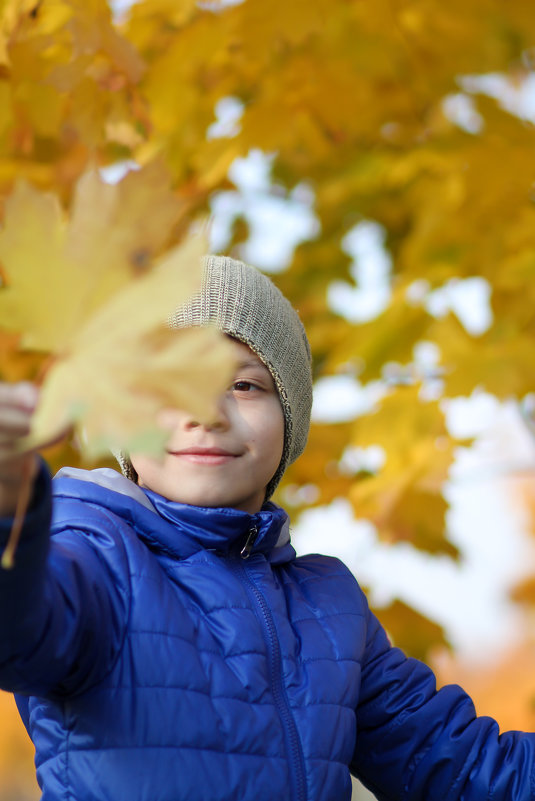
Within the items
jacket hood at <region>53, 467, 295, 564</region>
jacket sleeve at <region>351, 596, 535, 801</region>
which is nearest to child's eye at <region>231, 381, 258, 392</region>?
jacket hood at <region>53, 467, 295, 564</region>

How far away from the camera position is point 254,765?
825mm

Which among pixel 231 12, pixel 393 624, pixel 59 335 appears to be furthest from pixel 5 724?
pixel 59 335

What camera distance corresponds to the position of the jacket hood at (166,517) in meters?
0.92

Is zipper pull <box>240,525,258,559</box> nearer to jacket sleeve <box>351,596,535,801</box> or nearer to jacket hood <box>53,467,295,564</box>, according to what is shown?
jacket hood <box>53,467,295,564</box>

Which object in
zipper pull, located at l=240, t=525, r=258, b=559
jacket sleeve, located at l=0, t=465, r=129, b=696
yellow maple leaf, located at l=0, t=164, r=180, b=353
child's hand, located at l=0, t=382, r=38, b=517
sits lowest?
jacket sleeve, located at l=0, t=465, r=129, b=696

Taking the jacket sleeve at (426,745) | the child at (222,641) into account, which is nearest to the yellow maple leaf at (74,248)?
the child at (222,641)

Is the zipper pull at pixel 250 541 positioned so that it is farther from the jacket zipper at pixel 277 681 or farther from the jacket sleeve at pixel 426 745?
the jacket sleeve at pixel 426 745

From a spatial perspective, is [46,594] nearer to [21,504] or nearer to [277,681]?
[21,504]

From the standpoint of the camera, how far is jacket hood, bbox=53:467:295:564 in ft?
3.03

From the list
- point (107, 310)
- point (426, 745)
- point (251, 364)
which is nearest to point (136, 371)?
point (107, 310)

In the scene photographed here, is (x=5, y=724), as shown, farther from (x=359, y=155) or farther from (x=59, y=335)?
(x=59, y=335)

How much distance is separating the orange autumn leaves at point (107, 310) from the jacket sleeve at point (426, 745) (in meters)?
0.76

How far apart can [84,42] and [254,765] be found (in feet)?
3.36

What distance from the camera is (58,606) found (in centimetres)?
70
